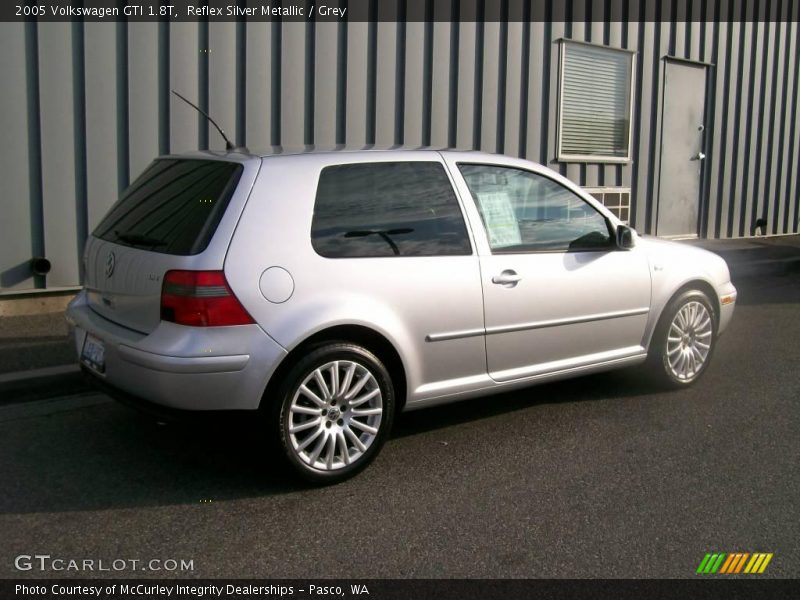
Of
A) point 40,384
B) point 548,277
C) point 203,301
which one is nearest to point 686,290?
point 548,277

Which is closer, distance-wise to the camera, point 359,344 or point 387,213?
point 359,344

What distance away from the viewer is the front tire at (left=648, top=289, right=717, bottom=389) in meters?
5.46

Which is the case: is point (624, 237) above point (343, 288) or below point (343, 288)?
above

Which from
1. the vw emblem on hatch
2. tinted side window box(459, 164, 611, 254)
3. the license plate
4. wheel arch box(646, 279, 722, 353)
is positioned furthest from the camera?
wheel arch box(646, 279, 722, 353)

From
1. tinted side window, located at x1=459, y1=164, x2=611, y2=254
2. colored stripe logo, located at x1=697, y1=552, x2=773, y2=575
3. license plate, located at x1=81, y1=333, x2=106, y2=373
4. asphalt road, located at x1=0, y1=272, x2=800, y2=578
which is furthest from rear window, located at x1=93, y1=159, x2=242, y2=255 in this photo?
colored stripe logo, located at x1=697, y1=552, x2=773, y2=575

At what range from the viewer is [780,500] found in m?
3.97

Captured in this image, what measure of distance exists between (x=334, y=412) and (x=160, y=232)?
3.78 feet

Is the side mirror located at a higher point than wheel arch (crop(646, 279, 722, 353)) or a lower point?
higher

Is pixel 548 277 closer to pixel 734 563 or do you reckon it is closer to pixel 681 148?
pixel 734 563

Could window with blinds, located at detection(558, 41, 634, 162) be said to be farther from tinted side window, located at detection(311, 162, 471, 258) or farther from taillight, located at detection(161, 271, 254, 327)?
taillight, located at detection(161, 271, 254, 327)

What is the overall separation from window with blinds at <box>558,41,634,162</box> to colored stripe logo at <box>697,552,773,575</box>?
298 inches

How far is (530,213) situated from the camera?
4.89 m

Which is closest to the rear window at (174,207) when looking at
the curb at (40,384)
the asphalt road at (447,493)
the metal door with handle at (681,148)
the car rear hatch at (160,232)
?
the car rear hatch at (160,232)
